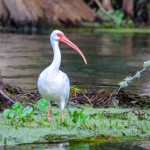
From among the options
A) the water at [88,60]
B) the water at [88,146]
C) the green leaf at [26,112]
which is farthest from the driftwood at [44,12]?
the water at [88,146]

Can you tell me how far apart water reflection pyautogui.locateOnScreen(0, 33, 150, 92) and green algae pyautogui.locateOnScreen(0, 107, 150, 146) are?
362cm

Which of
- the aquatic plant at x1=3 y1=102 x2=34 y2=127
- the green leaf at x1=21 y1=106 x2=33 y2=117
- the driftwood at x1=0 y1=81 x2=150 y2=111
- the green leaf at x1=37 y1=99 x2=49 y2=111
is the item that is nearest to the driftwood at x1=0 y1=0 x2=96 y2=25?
the driftwood at x1=0 y1=81 x2=150 y2=111

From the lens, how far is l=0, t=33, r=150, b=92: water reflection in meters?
15.1

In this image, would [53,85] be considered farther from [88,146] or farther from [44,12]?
[44,12]

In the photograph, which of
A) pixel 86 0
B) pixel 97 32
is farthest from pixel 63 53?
pixel 86 0

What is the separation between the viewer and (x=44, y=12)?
31016 mm

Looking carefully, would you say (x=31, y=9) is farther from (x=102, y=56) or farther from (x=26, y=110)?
(x=26, y=110)

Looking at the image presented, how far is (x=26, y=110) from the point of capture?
30.5ft

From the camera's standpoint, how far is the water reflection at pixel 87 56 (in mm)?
15117

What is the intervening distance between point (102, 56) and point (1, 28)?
10.8m

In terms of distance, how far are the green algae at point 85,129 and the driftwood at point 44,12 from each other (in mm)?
19450

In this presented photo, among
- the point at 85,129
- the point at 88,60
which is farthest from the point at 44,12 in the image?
the point at 85,129

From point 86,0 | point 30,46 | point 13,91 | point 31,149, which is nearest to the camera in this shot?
point 31,149

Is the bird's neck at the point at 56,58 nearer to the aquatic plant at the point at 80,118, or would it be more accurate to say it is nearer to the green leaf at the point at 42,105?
the green leaf at the point at 42,105
